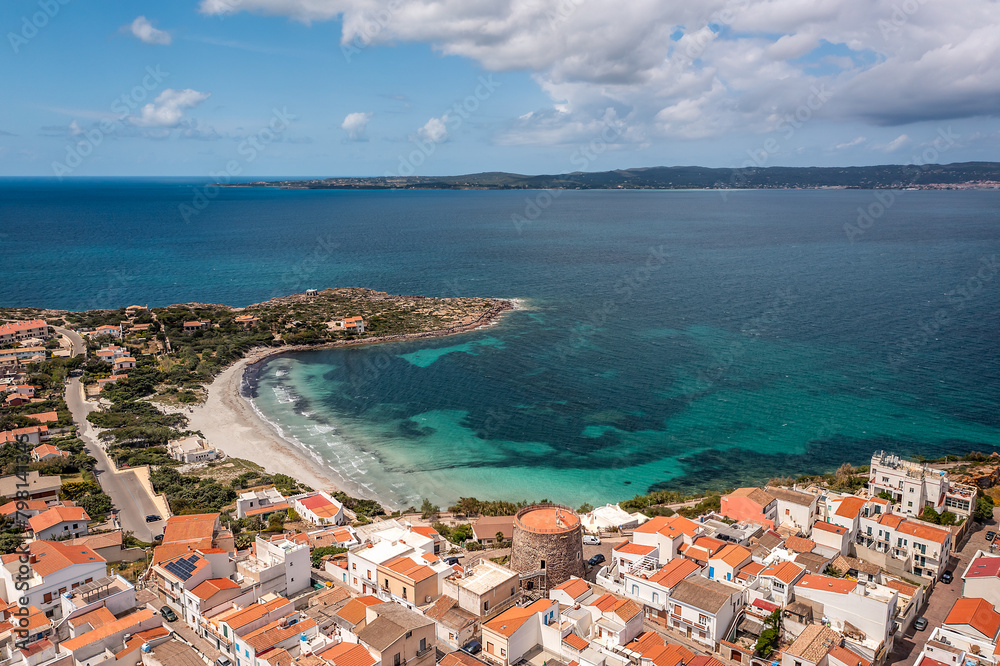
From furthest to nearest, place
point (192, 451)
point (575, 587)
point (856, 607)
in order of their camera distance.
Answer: point (192, 451)
point (575, 587)
point (856, 607)

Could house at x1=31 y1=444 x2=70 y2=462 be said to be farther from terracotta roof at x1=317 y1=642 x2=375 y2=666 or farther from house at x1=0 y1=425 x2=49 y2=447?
terracotta roof at x1=317 y1=642 x2=375 y2=666

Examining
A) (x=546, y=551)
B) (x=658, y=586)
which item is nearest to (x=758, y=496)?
(x=658, y=586)

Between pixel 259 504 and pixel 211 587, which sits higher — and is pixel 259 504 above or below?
below

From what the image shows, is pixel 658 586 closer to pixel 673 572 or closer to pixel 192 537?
pixel 673 572

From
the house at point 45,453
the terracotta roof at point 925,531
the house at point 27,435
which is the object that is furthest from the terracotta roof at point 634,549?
the house at point 27,435

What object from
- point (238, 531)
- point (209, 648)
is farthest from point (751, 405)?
point (209, 648)

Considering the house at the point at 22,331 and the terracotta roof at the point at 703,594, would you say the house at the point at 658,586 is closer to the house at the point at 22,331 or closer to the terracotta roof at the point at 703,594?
the terracotta roof at the point at 703,594

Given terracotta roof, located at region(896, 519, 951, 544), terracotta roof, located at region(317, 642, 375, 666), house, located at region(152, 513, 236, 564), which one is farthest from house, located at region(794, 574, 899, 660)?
house, located at region(152, 513, 236, 564)

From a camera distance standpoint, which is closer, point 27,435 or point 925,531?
point 925,531
